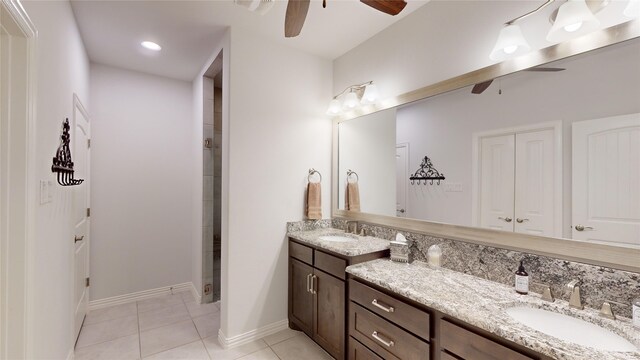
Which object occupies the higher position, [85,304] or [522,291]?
[522,291]

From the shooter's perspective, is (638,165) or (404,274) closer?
(638,165)

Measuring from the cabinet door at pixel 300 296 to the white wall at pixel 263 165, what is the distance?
Result: 0.11 metres

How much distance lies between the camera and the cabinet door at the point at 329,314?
1911 mm

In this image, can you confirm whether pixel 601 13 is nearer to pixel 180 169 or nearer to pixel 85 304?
pixel 180 169

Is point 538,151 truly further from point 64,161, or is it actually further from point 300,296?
point 64,161

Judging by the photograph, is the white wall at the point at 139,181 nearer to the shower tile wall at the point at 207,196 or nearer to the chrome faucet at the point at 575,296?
the shower tile wall at the point at 207,196

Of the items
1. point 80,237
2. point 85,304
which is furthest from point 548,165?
point 85,304

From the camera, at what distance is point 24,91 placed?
1201 millimetres

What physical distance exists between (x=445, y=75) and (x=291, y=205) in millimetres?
1666

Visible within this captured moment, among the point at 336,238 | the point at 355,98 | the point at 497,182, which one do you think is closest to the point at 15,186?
the point at 336,238

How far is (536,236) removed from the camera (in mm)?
1415

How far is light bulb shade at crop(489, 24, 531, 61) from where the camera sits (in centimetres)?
142

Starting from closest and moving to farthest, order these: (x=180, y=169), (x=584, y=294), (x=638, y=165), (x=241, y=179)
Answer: (x=638, y=165), (x=584, y=294), (x=241, y=179), (x=180, y=169)

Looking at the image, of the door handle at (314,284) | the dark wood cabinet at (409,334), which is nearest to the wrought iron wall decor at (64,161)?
the door handle at (314,284)
